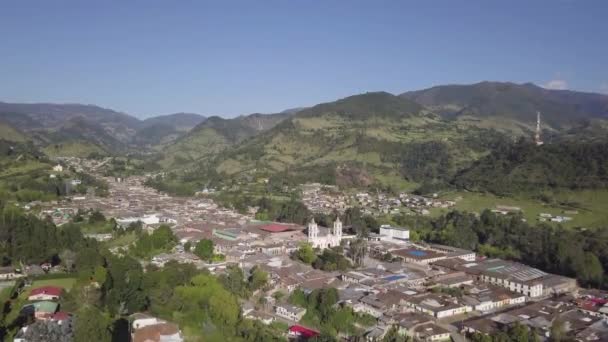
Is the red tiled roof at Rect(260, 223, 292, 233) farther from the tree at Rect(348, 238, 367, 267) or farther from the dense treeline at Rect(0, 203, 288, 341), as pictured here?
the dense treeline at Rect(0, 203, 288, 341)

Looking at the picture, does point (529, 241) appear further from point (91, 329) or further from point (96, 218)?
point (96, 218)

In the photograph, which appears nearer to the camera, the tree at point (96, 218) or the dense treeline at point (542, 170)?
the tree at point (96, 218)

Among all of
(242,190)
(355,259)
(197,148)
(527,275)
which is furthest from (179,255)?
(197,148)

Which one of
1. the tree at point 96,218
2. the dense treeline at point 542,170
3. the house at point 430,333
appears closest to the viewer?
the house at point 430,333

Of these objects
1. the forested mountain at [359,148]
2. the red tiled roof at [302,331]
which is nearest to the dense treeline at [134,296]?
the red tiled roof at [302,331]

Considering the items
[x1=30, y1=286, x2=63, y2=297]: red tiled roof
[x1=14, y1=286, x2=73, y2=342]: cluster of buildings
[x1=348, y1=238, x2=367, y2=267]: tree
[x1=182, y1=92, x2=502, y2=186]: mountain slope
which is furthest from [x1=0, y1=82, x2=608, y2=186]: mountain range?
[x1=14, y1=286, x2=73, y2=342]: cluster of buildings

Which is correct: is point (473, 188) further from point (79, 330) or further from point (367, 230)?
point (79, 330)

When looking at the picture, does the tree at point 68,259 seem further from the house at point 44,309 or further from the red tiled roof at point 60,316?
the red tiled roof at point 60,316
